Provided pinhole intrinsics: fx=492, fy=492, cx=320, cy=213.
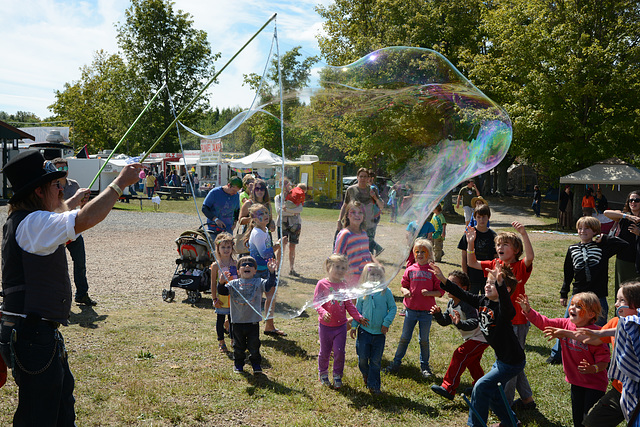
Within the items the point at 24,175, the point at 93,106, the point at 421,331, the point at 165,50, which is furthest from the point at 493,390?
Answer: the point at 93,106

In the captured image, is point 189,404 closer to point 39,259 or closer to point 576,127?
point 39,259

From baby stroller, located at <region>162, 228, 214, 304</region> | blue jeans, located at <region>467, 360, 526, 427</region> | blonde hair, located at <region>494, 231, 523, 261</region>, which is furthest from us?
baby stroller, located at <region>162, 228, 214, 304</region>

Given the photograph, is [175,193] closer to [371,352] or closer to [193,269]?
[193,269]

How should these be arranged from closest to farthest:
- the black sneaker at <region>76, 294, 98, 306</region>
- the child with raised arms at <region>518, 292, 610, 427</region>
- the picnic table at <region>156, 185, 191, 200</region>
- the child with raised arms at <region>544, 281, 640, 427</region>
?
1. the child with raised arms at <region>544, 281, 640, 427</region>
2. the child with raised arms at <region>518, 292, 610, 427</region>
3. the black sneaker at <region>76, 294, 98, 306</region>
4. the picnic table at <region>156, 185, 191, 200</region>

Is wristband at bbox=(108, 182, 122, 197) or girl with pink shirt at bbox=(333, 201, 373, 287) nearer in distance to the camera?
wristband at bbox=(108, 182, 122, 197)

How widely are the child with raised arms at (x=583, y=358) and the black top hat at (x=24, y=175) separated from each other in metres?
3.61

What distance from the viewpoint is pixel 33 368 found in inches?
121

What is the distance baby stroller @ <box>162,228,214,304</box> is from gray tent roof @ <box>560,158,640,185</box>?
61.8ft

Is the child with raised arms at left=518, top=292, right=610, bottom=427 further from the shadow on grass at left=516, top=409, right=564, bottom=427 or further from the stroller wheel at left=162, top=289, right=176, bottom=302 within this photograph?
the stroller wheel at left=162, top=289, right=176, bottom=302

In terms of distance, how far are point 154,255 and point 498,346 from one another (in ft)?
35.6

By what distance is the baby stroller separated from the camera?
842 cm

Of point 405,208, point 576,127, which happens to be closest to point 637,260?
point 405,208

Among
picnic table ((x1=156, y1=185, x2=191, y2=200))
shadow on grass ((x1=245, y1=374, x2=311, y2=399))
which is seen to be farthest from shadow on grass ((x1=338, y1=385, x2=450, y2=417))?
picnic table ((x1=156, y1=185, x2=191, y2=200))

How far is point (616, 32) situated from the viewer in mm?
22812
